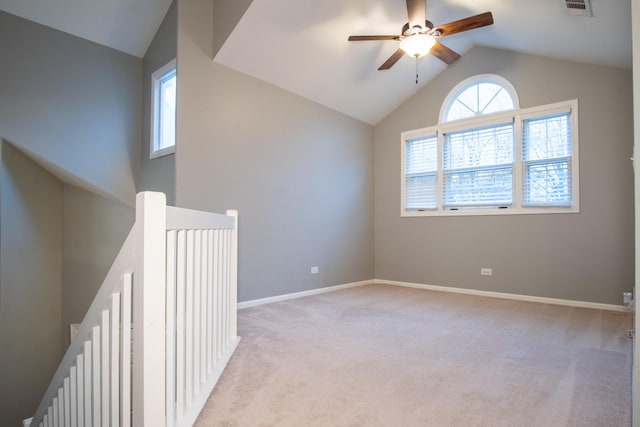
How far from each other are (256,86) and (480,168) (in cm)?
315

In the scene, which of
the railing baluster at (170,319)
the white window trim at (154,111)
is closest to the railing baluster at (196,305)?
the railing baluster at (170,319)

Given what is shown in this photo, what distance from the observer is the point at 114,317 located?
123 centimetres

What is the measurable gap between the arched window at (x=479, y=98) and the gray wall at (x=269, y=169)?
1.39m

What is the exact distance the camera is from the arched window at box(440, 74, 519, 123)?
446cm

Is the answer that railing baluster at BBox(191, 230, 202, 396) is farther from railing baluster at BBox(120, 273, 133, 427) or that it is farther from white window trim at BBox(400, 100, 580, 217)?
white window trim at BBox(400, 100, 580, 217)

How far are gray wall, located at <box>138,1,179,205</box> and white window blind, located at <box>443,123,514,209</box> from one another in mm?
3686

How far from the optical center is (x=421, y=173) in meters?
5.21

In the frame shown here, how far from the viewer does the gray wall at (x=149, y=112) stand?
371cm

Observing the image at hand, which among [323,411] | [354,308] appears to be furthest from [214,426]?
[354,308]

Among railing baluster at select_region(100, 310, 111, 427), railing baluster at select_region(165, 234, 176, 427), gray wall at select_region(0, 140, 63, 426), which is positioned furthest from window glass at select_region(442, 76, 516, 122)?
gray wall at select_region(0, 140, 63, 426)

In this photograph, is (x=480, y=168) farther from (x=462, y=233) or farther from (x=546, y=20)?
(x=546, y=20)

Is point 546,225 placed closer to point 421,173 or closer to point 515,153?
point 515,153

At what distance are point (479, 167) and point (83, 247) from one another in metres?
5.45

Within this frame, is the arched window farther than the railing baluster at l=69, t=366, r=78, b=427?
Yes
